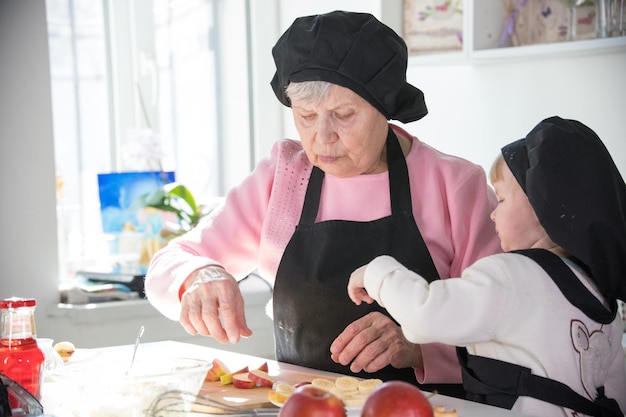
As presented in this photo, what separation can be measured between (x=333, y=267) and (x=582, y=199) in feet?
1.96

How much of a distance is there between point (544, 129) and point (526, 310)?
32 cm

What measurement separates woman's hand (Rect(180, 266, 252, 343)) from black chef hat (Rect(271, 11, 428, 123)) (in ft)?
1.46

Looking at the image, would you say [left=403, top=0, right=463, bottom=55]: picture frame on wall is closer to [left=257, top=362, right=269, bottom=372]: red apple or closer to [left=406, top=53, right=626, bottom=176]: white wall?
[left=406, top=53, right=626, bottom=176]: white wall

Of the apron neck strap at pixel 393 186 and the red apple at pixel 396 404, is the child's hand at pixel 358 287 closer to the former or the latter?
the apron neck strap at pixel 393 186

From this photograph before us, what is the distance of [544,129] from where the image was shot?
1.57 meters

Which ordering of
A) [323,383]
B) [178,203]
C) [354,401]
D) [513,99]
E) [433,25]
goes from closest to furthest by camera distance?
[354,401], [323,383], [513,99], [433,25], [178,203]

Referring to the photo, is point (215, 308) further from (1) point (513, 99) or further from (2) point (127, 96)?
(2) point (127, 96)

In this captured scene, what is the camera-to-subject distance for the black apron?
149 centimetres

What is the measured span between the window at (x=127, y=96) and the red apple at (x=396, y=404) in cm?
236

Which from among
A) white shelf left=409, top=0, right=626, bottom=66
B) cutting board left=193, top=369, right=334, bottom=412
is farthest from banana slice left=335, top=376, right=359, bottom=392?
white shelf left=409, top=0, right=626, bottom=66

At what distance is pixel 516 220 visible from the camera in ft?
5.32

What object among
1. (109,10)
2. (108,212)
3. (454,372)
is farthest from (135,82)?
(454,372)

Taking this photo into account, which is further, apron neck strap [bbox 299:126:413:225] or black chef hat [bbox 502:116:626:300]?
apron neck strap [bbox 299:126:413:225]

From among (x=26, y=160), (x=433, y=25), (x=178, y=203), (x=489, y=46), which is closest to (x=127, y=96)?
(x=178, y=203)
